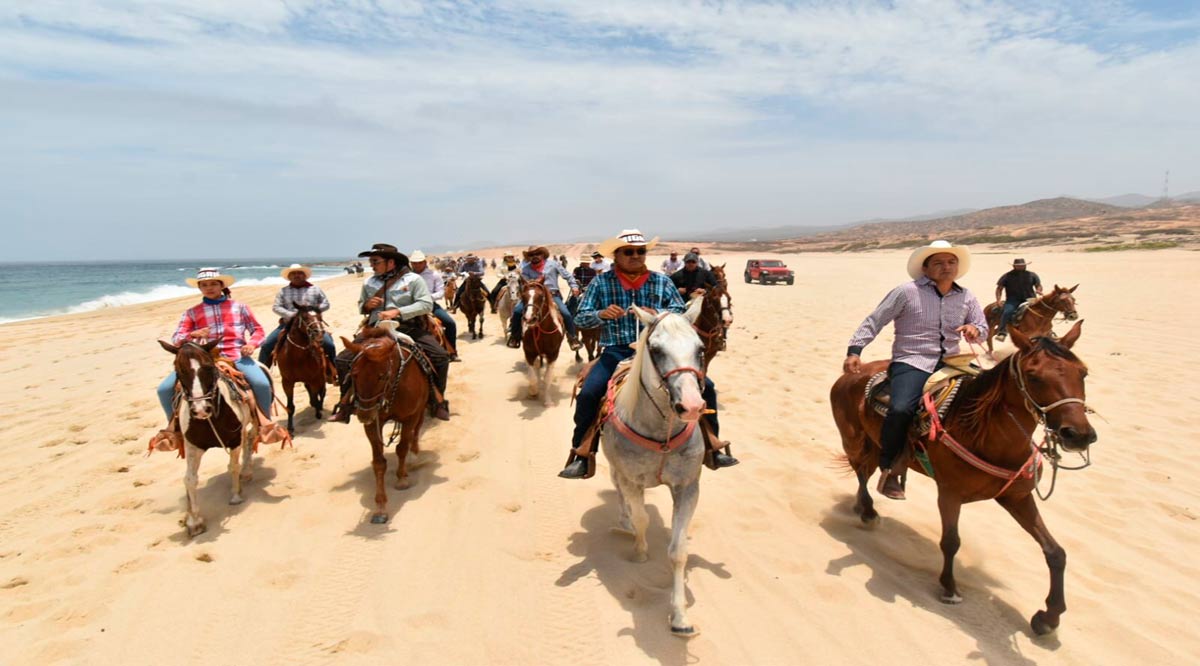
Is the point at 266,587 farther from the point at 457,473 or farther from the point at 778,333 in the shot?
the point at 778,333

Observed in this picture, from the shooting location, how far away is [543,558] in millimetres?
4750

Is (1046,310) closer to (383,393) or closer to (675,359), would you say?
(675,359)

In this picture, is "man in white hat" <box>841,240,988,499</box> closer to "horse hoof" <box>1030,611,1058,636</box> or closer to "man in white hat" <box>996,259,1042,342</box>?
"horse hoof" <box>1030,611,1058,636</box>

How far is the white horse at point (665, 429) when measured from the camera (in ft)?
10.8

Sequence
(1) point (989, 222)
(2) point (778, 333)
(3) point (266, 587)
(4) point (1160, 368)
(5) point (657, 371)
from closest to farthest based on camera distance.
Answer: (5) point (657, 371), (3) point (266, 587), (4) point (1160, 368), (2) point (778, 333), (1) point (989, 222)

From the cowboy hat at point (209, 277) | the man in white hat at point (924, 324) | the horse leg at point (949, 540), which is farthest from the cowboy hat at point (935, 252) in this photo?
the cowboy hat at point (209, 277)

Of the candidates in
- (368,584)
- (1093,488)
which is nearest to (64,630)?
(368,584)

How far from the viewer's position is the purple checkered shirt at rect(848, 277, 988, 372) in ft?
14.5

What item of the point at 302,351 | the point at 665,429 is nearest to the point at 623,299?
the point at 665,429

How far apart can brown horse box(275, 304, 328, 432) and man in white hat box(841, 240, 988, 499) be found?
7059 millimetres

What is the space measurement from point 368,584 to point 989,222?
115 meters

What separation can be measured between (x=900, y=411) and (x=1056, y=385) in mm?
1070

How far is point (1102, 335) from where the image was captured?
12.5m

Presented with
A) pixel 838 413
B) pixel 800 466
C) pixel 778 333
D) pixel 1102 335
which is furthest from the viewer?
pixel 778 333
